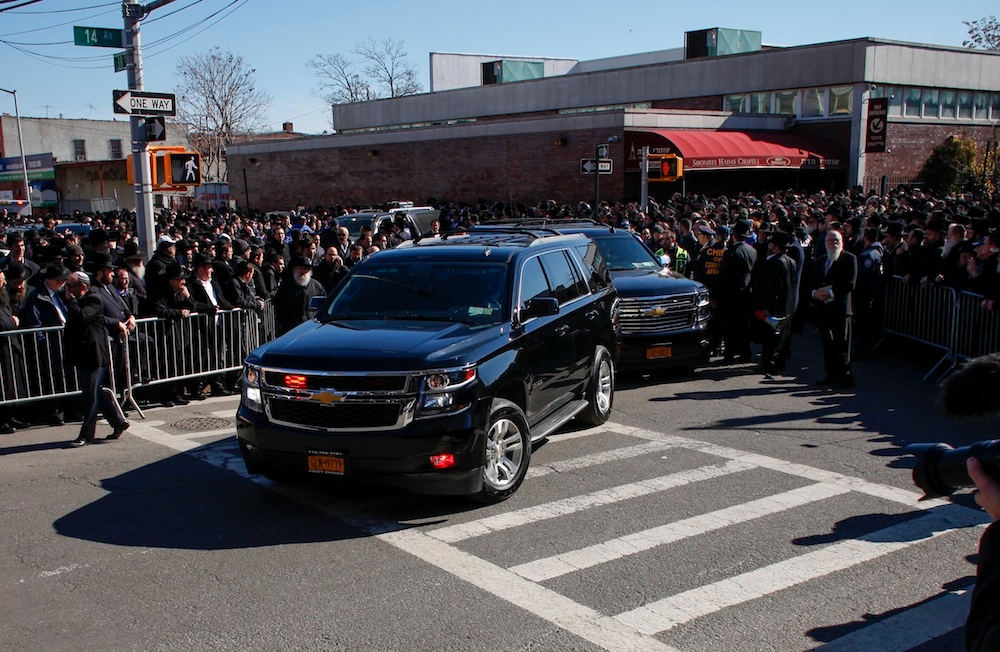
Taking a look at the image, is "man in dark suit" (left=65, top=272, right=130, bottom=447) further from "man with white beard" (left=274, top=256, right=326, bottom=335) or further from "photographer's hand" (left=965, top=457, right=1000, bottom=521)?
"photographer's hand" (left=965, top=457, right=1000, bottom=521)

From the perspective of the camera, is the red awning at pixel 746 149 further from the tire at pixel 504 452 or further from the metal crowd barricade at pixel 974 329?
the tire at pixel 504 452

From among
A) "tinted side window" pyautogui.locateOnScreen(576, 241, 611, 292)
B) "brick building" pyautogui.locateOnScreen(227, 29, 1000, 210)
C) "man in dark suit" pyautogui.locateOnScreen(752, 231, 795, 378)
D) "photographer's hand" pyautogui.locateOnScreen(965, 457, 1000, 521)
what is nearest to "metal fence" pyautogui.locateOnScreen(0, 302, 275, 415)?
"tinted side window" pyautogui.locateOnScreen(576, 241, 611, 292)

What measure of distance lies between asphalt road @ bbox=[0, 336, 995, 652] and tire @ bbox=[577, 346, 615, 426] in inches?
16.2

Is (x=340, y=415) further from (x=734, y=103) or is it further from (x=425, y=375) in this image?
(x=734, y=103)

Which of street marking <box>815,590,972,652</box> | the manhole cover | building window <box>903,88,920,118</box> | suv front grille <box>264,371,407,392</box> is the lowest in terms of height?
the manhole cover

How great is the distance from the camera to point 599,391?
9805 millimetres

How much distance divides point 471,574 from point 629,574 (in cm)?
100

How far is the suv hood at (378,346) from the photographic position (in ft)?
22.3

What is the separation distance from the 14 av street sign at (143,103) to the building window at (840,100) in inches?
1220

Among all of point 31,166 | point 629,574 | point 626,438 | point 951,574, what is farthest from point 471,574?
point 31,166

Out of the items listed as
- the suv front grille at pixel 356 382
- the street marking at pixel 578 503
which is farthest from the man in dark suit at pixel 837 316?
the suv front grille at pixel 356 382

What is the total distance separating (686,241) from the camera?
17438 mm

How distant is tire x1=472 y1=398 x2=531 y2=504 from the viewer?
7.09 metres

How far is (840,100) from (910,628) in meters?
36.7
